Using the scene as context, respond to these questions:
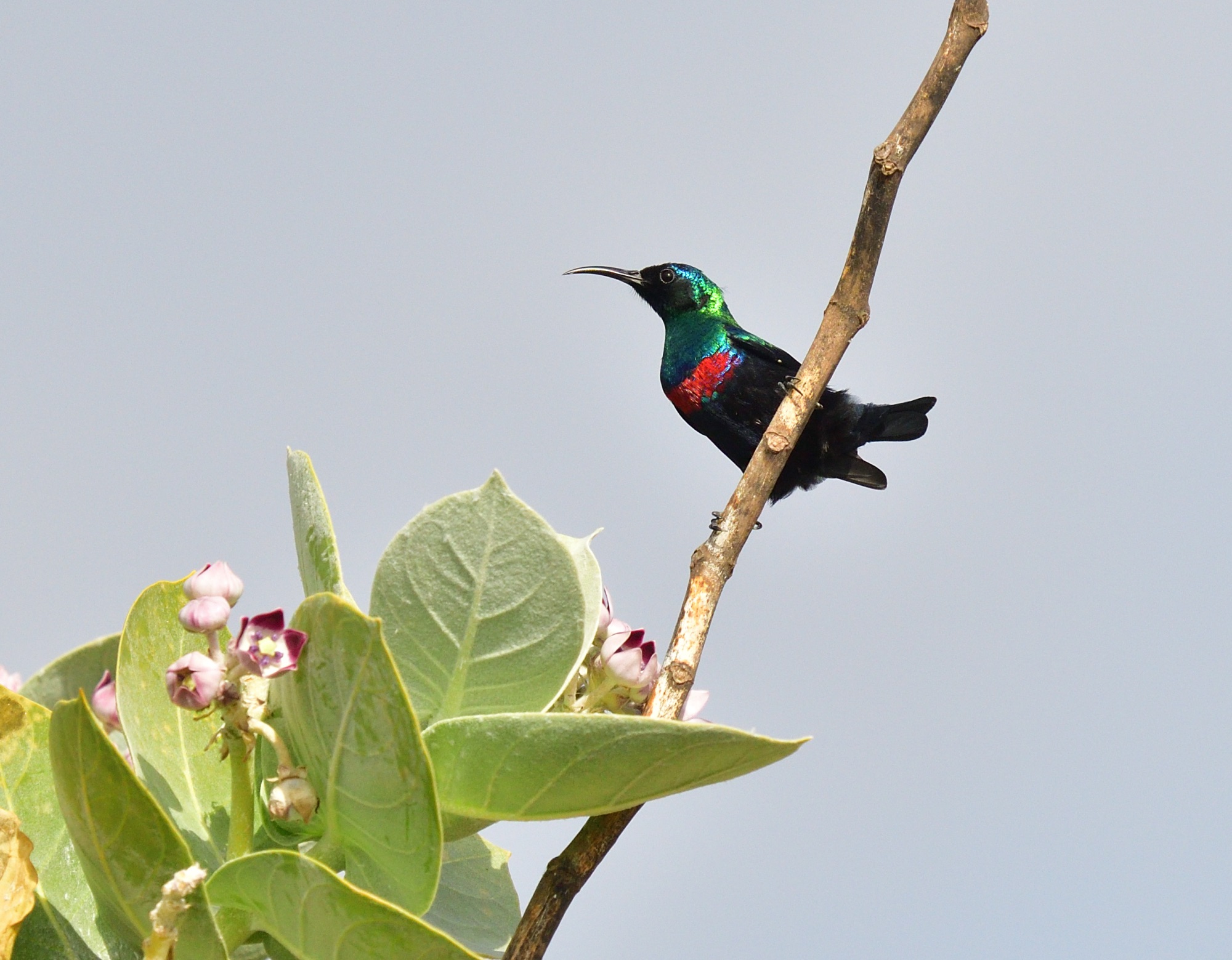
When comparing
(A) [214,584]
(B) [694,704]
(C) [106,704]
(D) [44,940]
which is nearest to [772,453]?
(B) [694,704]

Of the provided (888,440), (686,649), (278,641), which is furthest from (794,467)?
(278,641)

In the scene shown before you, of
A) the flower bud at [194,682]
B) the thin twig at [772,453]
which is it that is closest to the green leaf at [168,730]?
the flower bud at [194,682]

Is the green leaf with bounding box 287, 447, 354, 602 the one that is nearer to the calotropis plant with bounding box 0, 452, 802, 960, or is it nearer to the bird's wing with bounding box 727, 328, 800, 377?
the calotropis plant with bounding box 0, 452, 802, 960

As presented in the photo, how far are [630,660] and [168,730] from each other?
456 millimetres

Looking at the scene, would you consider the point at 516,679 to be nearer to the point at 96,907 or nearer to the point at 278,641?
the point at 278,641

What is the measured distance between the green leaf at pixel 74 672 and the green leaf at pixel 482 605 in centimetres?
43

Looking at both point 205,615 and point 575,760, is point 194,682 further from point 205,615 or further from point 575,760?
point 575,760

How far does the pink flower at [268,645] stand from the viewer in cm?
98

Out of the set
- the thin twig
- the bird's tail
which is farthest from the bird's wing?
the thin twig

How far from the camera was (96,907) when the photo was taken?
112 cm

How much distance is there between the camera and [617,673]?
1.21 metres

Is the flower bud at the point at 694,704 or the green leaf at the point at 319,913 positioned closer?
the green leaf at the point at 319,913

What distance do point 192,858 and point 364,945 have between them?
16 cm

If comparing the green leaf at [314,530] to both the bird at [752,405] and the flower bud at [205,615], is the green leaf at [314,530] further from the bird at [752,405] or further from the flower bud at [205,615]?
the bird at [752,405]
